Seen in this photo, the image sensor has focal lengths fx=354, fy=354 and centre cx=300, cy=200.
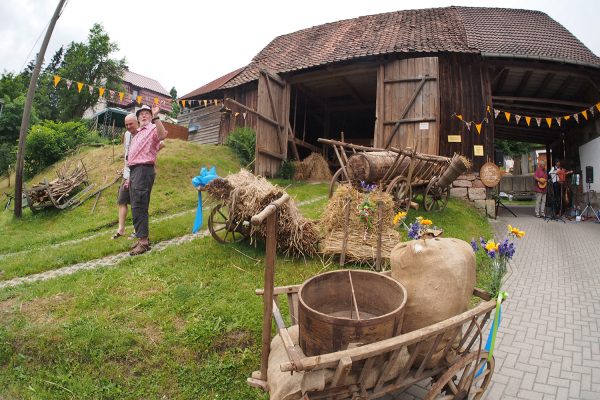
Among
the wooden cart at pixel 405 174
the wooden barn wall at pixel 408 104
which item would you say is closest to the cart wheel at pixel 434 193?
the wooden cart at pixel 405 174

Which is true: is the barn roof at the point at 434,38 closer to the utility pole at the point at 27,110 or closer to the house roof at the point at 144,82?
the utility pole at the point at 27,110

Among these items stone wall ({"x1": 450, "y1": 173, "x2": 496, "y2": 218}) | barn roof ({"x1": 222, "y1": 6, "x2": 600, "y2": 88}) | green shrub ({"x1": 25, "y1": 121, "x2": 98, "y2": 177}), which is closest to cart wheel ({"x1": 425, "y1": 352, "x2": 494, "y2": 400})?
stone wall ({"x1": 450, "y1": 173, "x2": 496, "y2": 218})

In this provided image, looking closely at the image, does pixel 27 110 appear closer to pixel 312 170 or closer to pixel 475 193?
pixel 312 170

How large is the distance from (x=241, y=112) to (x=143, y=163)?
10.6m

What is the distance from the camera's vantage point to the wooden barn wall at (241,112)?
1462cm

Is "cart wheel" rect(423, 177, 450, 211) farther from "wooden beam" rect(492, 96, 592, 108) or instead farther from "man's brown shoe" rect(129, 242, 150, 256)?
"man's brown shoe" rect(129, 242, 150, 256)

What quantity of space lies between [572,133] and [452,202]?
8.00m

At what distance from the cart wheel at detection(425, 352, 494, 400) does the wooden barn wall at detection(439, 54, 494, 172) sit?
918 centimetres

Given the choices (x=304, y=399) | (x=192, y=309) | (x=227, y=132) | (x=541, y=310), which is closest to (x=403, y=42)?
(x=227, y=132)

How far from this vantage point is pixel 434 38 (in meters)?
11.3

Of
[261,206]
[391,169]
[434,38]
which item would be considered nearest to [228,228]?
[261,206]

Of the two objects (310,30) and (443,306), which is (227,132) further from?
(443,306)

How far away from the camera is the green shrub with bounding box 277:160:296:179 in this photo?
12.8 metres

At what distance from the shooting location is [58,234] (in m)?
7.23
